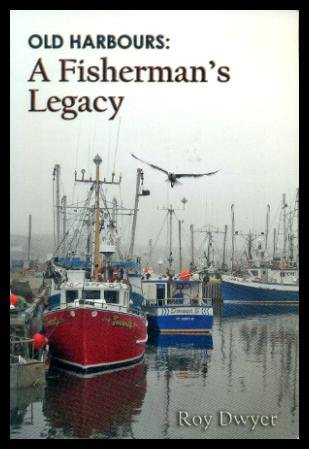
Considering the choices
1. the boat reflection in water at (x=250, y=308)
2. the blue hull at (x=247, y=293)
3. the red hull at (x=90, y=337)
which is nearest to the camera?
the red hull at (x=90, y=337)

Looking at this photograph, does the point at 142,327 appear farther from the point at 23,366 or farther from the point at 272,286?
the point at 272,286

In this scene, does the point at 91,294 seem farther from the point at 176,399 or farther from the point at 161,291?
the point at 161,291

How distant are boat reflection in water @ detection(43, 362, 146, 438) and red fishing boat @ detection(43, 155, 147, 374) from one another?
56cm

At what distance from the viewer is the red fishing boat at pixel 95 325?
21.5m

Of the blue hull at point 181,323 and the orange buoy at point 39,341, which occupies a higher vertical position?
the orange buoy at point 39,341

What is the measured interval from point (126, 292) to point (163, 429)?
8581 millimetres

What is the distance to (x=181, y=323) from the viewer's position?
32.1 meters

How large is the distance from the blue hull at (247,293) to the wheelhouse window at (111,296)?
38457 millimetres

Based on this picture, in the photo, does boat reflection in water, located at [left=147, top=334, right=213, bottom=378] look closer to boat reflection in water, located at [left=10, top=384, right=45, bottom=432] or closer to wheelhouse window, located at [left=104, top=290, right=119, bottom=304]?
wheelhouse window, located at [left=104, top=290, right=119, bottom=304]

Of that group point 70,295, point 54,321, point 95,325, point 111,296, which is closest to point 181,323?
point 111,296

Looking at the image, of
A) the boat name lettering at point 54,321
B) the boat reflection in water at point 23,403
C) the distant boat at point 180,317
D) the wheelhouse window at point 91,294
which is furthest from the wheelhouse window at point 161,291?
the boat reflection in water at point 23,403

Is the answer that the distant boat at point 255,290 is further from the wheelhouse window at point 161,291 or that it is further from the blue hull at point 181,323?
the blue hull at point 181,323

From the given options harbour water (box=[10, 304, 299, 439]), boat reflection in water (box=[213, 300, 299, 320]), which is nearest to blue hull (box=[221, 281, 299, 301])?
boat reflection in water (box=[213, 300, 299, 320])
